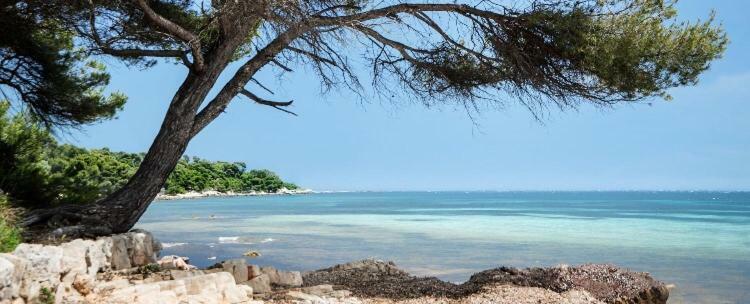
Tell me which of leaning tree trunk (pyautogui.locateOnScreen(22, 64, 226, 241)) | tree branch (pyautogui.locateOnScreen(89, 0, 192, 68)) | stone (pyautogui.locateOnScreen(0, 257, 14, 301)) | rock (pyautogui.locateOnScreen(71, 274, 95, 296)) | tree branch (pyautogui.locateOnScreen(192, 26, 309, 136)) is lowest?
rock (pyautogui.locateOnScreen(71, 274, 95, 296))

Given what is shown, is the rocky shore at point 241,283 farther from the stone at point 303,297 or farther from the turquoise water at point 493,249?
the turquoise water at point 493,249

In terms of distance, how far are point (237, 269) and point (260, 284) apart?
38cm

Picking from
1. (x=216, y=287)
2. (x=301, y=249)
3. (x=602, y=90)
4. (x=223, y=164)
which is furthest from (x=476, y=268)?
(x=223, y=164)

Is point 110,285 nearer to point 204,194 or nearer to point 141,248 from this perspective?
point 141,248

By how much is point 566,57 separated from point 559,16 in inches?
19.1

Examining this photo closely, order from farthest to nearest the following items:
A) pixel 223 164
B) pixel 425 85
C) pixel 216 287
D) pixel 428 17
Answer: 1. pixel 223 164
2. pixel 425 85
3. pixel 428 17
4. pixel 216 287

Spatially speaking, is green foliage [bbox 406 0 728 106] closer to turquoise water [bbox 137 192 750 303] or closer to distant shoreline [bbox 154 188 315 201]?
turquoise water [bbox 137 192 750 303]

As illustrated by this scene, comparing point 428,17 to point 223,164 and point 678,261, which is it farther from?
point 223,164

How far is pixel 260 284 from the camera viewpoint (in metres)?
6.02

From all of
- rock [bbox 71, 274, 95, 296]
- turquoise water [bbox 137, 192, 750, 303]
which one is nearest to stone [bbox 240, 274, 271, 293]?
rock [bbox 71, 274, 95, 296]

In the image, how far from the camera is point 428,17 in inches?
300

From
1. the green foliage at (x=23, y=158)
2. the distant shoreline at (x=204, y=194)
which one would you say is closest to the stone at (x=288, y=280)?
the green foliage at (x=23, y=158)

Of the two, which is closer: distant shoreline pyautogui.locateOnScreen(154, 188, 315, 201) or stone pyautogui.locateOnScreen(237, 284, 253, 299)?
stone pyautogui.locateOnScreen(237, 284, 253, 299)

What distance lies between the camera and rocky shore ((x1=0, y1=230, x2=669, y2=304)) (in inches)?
172
